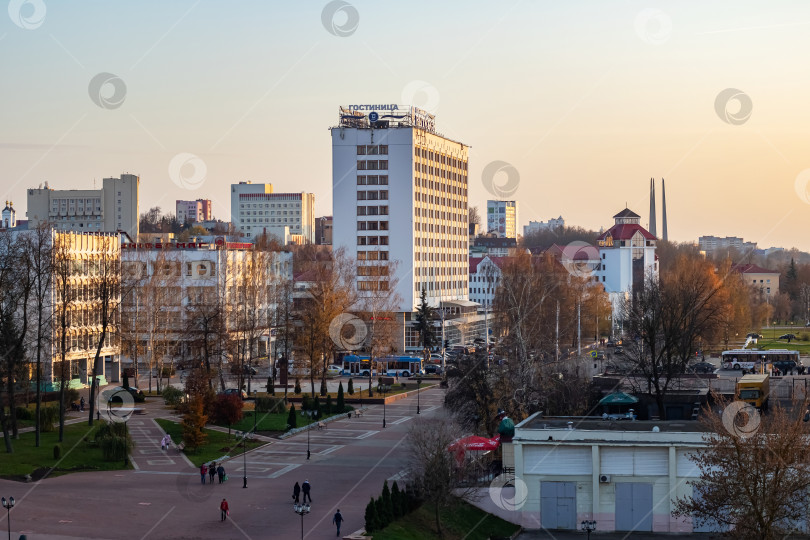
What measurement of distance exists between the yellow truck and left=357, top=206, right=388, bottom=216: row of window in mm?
46856

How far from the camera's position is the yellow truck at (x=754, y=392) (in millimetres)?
47156

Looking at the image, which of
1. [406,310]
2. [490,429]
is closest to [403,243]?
[406,310]

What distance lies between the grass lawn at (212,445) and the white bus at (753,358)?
43.8 m

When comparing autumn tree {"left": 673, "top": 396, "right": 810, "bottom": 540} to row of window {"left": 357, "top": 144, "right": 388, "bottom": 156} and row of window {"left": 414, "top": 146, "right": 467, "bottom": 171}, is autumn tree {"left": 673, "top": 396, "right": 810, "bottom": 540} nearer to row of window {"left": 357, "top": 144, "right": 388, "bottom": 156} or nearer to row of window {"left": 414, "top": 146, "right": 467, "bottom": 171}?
row of window {"left": 357, "top": 144, "right": 388, "bottom": 156}

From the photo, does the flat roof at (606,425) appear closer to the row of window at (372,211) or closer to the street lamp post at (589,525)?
the street lamp post at (589,525)

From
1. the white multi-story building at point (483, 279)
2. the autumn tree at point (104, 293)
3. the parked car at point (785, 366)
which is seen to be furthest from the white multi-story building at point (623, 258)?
the autumn tree at point (104, 293)

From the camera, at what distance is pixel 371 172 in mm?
91812

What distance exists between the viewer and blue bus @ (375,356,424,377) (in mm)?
79062

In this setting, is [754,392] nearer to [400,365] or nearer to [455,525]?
[455,525]

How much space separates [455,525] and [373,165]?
61521 millimetres

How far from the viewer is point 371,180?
91.9 metres

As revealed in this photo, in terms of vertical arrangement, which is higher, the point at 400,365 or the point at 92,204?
the point at 92,204

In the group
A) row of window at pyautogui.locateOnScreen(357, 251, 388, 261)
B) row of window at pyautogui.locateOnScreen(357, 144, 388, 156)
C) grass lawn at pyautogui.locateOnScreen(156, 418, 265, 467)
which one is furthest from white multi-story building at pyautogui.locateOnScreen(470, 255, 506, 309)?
grass lawn at pyautogui.locateOnScreen(156, 418, 265, 467)

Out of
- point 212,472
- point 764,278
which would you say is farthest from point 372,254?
point 764,278
